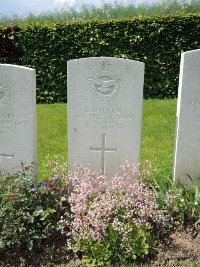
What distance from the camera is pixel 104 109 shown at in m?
4.58

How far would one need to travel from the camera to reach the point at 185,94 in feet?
15.2

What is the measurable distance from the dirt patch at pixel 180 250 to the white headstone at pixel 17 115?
1.88 metres

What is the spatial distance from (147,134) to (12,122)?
3.51 metres

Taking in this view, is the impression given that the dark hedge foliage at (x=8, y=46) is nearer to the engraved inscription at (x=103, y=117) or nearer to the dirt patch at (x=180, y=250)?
the engraved inscription at (x=103, y=117)

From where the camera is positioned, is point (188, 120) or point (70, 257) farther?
point (188, 120)

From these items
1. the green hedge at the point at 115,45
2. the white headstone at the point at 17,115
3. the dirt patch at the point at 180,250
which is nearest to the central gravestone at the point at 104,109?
the white headstone at the point at 17,115

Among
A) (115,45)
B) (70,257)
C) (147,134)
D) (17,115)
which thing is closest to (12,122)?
(17,115)

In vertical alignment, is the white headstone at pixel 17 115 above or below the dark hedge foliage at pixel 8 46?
below

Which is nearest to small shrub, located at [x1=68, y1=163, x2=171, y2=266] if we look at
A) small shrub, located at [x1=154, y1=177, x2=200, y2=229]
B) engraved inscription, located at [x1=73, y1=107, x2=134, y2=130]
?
small shrub, located at [x1=154, y1=177, x2=200, y2=229]

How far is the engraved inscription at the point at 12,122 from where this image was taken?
4.58 m

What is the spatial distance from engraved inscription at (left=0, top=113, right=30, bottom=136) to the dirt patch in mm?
2065

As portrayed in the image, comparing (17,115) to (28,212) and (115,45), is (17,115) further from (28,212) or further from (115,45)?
(115,45)

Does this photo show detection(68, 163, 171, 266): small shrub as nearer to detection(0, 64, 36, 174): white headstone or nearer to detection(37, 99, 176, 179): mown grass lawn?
detection(0, 64, 36, 174): white headstone

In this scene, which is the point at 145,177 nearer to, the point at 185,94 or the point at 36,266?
the point at 185,94
